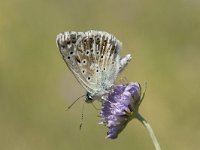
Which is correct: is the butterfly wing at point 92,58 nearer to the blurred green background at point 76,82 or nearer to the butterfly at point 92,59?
the butterfly at point 92,59

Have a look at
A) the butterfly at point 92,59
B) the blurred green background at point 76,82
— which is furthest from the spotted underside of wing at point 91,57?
the blurred green background at point 76,82

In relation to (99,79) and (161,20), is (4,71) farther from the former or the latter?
(99,79)

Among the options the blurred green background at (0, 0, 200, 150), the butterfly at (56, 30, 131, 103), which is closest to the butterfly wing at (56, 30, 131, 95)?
the butterfly at (56, 30, 131, 103)

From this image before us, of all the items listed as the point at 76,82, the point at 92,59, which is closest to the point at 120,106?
the point at 92,59

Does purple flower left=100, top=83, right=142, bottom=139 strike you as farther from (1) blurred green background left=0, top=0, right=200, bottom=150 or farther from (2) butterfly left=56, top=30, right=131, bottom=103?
(1) blurred green background left=0, top=0, right=200, bottom=150

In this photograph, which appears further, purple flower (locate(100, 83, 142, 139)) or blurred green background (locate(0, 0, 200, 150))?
blurred green background (locate(0, 0, 200, 150))

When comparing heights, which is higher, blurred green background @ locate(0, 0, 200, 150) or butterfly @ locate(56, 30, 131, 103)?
butterfly @ locate(56, 30, 131, 103)

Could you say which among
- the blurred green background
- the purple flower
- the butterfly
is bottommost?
the blurred green background
